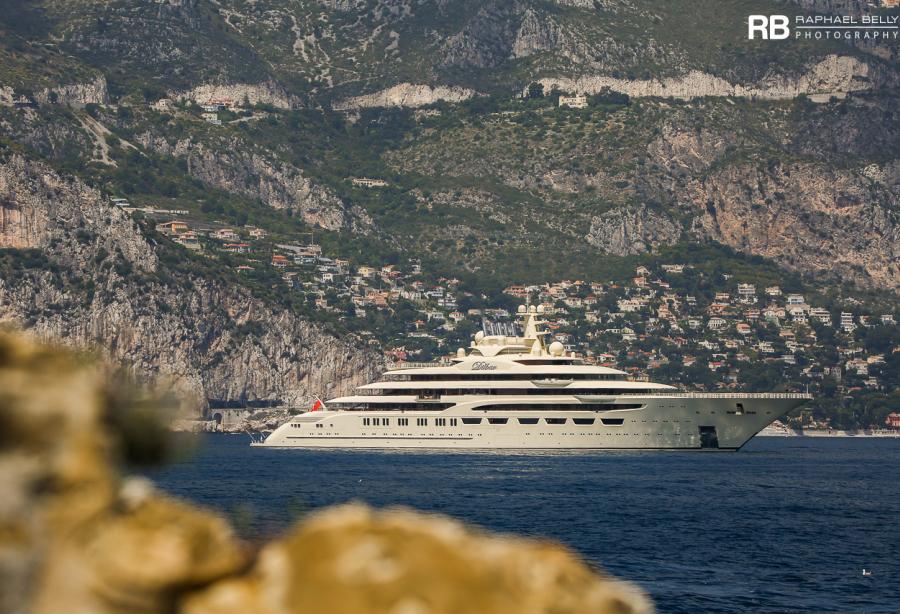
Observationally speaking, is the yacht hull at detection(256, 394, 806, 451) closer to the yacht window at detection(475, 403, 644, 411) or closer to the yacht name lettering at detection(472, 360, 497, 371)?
the yacht window at detection(475, 403, 644, 411)

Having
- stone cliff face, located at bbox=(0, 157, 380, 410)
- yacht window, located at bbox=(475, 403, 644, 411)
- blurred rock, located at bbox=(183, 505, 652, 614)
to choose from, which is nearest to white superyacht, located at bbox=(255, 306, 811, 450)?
yacht window, located at bbox=(475, 403, 644, 411)

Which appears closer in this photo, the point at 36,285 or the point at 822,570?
the point at 822,570

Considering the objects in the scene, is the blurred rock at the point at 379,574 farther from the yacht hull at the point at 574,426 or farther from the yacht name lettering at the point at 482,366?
the yacht name lettering at the point at 482,366

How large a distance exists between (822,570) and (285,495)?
98.4 feet

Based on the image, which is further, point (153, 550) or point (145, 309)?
point (145, 309)

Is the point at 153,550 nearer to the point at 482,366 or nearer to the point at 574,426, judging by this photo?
the point at 574,426

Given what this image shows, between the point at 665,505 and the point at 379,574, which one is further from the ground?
the point at 379,574

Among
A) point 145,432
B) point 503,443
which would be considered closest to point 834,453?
point 503,443

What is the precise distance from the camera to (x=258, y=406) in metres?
186

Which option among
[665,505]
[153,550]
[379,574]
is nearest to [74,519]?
[153,550]

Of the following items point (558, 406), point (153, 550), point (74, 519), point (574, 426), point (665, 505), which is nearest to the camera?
point (74, 519)

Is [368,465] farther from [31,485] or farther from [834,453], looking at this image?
[31,485]

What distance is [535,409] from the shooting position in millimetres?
112188

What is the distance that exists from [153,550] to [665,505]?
196 ft
